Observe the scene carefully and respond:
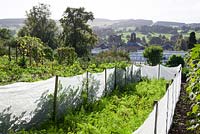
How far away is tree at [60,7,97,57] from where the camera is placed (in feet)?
148

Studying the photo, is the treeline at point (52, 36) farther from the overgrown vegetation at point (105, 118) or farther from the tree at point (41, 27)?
the overgrown vegetation at point (105, 118)

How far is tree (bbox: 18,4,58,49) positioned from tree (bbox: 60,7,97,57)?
7.92 meters

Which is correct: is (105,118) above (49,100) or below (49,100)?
below

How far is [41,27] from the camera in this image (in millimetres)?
55500

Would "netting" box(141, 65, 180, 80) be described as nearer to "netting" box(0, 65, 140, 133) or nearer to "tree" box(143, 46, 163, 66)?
"netting" box(0, 65, 140, 133)

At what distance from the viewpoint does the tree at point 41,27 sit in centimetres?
5484

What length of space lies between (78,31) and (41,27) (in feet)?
38.3

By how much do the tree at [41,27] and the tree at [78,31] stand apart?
7.92 meters

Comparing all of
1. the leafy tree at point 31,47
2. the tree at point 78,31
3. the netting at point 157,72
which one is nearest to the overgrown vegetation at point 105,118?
the netting at point 157,72

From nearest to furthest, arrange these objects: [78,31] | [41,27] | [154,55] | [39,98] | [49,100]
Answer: [39,98] → [49,100] → [154,55] → [78,31] → [41,27]

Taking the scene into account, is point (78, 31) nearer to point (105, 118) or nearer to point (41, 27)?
point (41, 27)

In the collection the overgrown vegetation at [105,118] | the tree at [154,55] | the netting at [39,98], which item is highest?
the netting at [39,98]

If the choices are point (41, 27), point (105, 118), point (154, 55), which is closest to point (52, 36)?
point (41, 27)

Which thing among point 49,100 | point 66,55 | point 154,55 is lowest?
point 154,55
